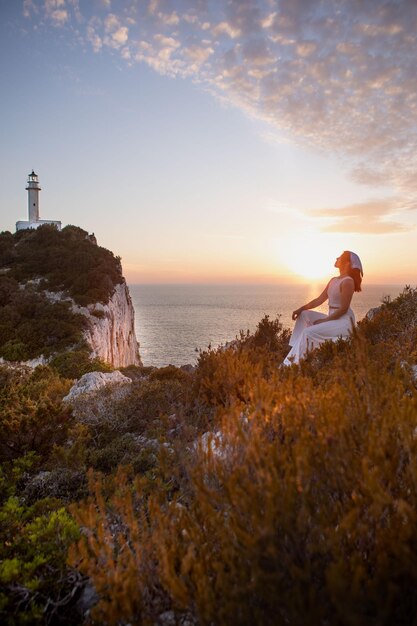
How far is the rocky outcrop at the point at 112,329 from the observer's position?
19.7 m

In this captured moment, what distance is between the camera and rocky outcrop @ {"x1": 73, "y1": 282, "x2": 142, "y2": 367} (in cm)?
1972

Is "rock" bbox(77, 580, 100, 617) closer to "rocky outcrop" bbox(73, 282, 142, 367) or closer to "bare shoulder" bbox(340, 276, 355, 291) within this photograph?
"bare shoulder" bbox(340, 276, 355, 291)

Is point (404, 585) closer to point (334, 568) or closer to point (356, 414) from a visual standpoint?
point (334, 568)

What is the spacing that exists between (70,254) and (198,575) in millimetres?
27575

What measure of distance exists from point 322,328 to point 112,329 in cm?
1811

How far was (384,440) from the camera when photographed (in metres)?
1.73

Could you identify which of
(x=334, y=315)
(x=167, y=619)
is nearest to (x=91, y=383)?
(x=334, y=315)

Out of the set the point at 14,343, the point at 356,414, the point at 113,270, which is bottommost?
the point at 14,343

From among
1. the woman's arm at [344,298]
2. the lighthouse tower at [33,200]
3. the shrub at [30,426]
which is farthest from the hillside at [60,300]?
the lighthouse tower at [33,200]

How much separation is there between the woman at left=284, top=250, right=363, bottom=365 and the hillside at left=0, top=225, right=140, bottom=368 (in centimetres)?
926

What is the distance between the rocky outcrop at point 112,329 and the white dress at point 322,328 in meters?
11.5

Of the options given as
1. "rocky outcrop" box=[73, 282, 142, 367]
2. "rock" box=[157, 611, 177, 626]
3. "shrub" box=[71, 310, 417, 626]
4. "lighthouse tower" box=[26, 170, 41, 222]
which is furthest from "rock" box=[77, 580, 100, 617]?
"lighthouse tower" box=[26, 170, 41, 222]

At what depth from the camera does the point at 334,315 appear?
6629 mm

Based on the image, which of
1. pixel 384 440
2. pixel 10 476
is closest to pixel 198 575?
pixel 384 440
